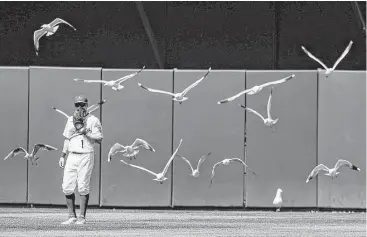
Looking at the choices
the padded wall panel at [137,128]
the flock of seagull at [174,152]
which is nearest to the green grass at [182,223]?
the padded wall panel at [137,128]

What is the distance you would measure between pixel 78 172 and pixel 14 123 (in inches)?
262

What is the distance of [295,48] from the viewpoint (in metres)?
25.8

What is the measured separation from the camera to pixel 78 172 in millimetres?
18172

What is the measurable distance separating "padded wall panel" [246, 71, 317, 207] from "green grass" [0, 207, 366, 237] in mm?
737

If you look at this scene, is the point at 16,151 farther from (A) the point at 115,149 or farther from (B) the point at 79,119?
(B) the point at 79,119

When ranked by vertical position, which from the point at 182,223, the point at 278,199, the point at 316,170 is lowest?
the point at 182,223

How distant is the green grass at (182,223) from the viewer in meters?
16.9

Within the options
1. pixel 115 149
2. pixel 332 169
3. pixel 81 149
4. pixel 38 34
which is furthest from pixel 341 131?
pixel 81 149

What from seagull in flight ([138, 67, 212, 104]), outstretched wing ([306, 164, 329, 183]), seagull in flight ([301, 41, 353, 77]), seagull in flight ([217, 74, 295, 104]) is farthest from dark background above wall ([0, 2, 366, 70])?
outstretched wing ([306, 164, 329, 183])

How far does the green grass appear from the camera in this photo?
16859mm

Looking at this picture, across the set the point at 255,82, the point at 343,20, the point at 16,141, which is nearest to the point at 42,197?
the point at 16,141

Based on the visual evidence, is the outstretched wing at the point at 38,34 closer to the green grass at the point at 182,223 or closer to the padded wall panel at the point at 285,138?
the green grass at the point at 182,223

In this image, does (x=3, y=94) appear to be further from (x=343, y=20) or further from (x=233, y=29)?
(x=343, y=20)

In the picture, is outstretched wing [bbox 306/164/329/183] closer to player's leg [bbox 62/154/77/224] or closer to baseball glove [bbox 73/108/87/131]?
player's leg [bbox 62/154/77/224]
